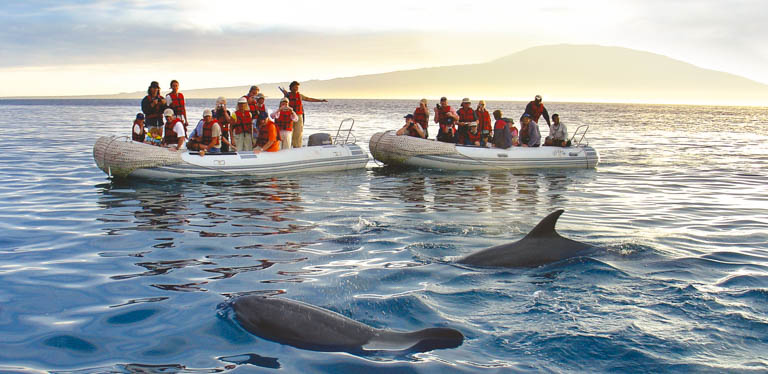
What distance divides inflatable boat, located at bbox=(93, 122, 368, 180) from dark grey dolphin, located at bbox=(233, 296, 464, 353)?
12.5m

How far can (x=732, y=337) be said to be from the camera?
20.2 ft

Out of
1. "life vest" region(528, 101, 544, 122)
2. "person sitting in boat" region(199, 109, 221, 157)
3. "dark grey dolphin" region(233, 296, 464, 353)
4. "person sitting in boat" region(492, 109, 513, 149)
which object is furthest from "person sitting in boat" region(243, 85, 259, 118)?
"dark grey dolphin" region(233, 296, 464, 353)

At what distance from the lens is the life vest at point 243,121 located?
63.4 feet

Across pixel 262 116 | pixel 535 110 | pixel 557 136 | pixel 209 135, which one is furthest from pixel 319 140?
pixel 557 136

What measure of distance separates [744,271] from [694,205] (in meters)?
6.36

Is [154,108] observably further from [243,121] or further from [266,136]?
[266,136]

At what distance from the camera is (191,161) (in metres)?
17.8

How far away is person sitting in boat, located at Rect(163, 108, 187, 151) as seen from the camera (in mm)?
18172

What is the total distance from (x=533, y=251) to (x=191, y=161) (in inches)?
470

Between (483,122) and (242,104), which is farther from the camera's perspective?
(483,122)

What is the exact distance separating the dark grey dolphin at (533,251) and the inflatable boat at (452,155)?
41.2 ft

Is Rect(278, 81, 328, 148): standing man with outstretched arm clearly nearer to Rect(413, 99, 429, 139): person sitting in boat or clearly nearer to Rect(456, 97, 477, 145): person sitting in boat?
Rect(413, 99, 429, 139): person sitting in boat

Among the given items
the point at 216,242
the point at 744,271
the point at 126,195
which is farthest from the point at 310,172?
the point at 744,271

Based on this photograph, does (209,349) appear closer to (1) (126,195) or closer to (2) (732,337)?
(2) (732,337)
